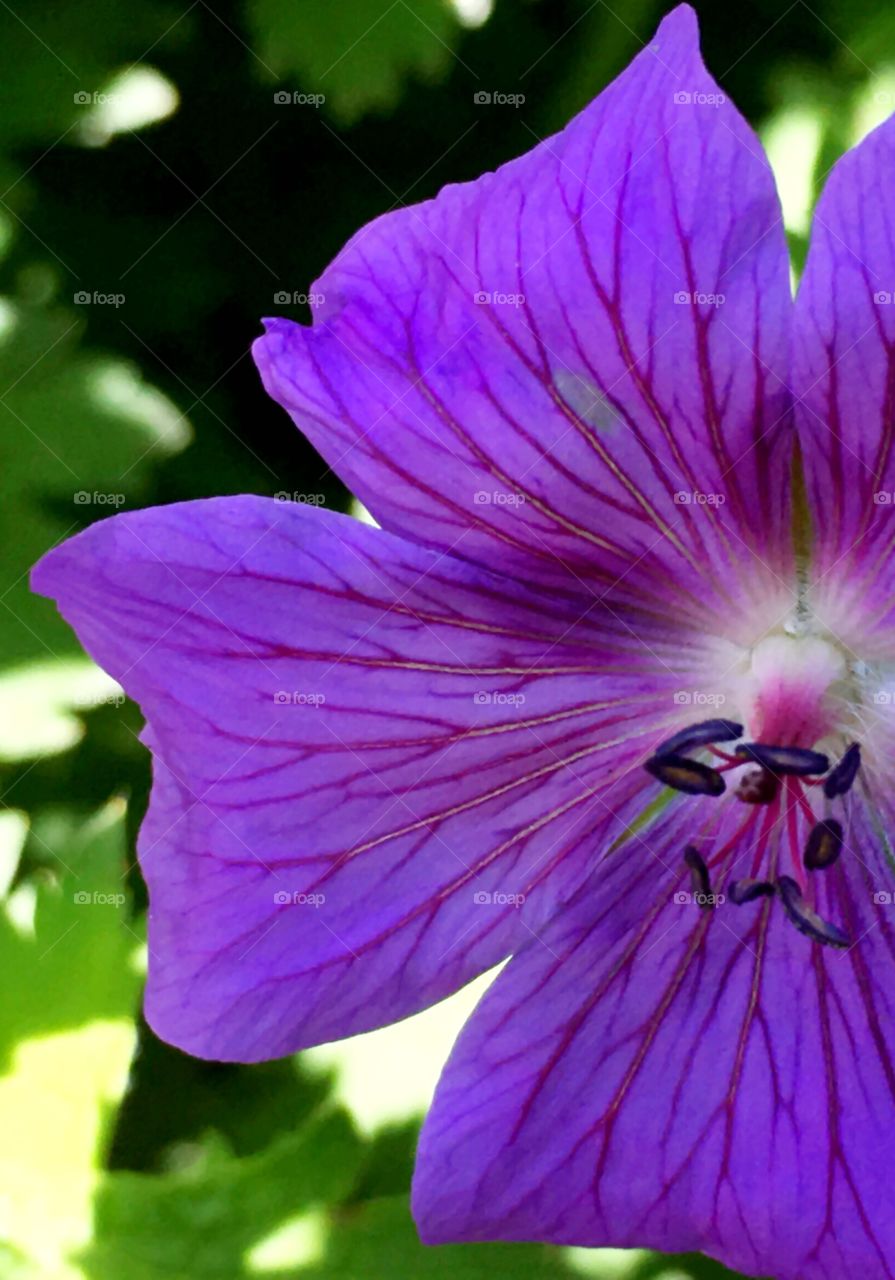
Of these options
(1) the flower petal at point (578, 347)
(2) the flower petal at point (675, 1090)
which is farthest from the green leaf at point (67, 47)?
(2) the flower petal at point (675, 1090)

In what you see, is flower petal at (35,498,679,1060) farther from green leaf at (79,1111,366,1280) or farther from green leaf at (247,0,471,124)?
green leaf at (247,0,471,124)

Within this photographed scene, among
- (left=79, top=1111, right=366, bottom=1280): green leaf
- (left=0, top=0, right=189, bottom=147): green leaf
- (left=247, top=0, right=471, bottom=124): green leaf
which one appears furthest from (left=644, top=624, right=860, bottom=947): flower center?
(left=0, top=0, right=189, bottom=147): green leaf

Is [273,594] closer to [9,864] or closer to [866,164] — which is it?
[866,164]

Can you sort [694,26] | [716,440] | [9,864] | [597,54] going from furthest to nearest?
[9,864]
[597,54]
[716,440]
[694,26]

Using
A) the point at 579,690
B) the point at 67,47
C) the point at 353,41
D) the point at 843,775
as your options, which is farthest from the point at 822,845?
the point at 67,47

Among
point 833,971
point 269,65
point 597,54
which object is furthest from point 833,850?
point 269,65

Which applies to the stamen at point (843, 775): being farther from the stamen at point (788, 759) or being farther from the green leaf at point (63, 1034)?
the green leaf at point (63, 1034)
